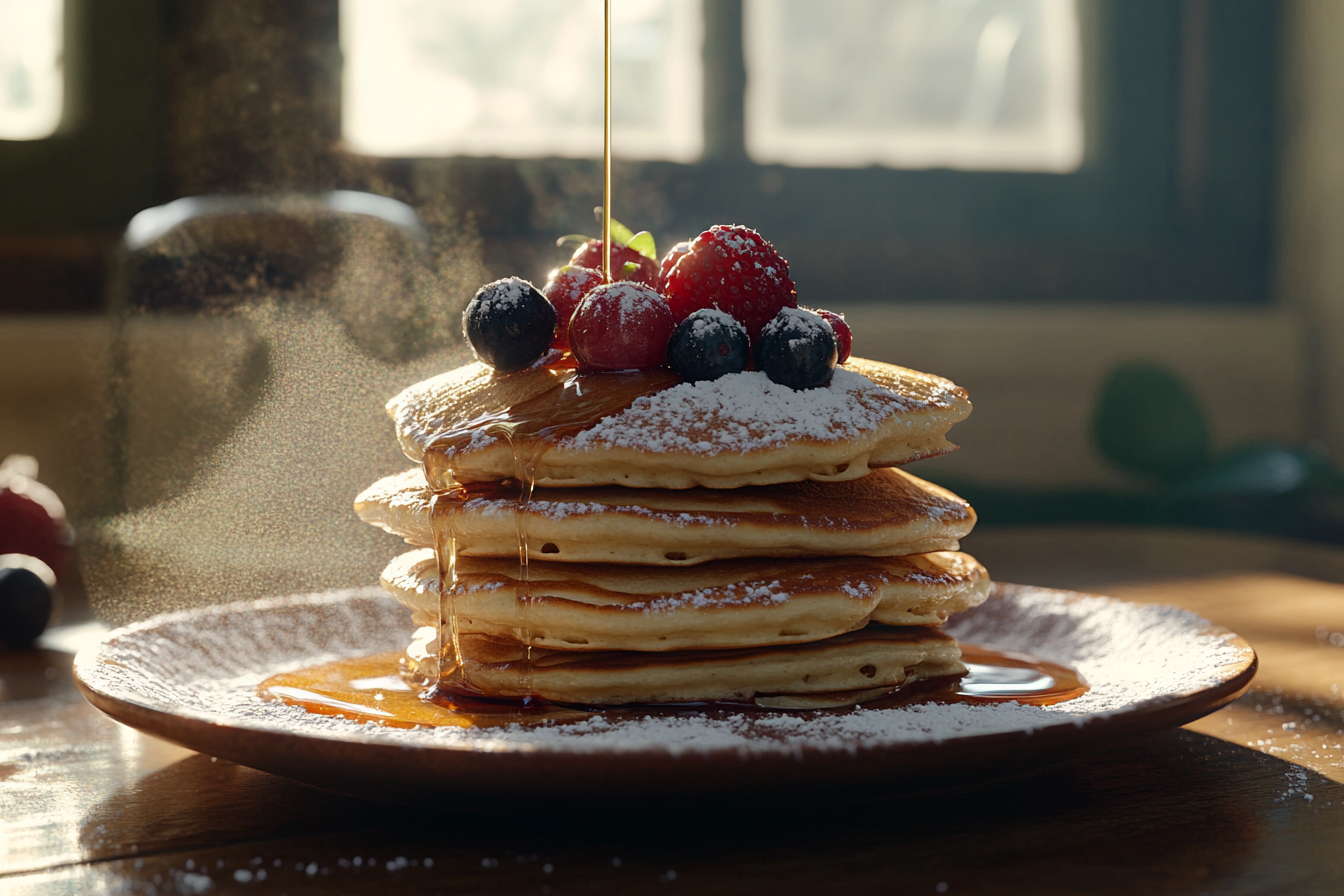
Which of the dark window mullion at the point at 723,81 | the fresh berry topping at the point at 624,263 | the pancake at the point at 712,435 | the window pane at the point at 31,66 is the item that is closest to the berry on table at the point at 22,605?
the pancake at the point at 712,435

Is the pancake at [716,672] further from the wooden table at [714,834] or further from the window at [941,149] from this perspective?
the window at [941,149]

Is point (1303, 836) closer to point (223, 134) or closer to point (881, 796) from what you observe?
point (881, 796)

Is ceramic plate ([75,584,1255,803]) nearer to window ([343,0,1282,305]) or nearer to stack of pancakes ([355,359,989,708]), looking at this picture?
stack of pancakes ([355,359,989,708])

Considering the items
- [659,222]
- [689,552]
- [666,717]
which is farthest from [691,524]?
[659,222]

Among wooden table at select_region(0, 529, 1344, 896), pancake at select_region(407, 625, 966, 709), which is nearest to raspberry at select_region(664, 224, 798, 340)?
pancake at select_region(407, 625, 966, 709)

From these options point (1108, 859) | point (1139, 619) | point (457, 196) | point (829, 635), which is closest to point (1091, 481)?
point (457, 196)

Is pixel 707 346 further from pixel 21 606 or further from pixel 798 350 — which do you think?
pixel 21 606
